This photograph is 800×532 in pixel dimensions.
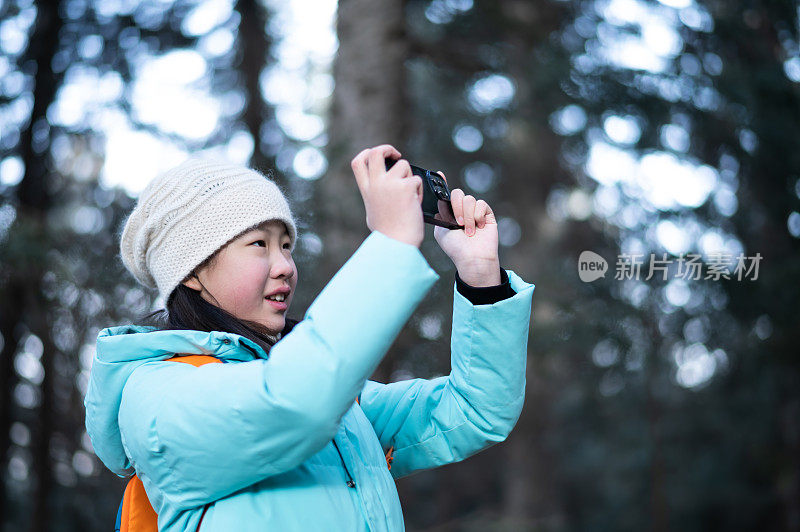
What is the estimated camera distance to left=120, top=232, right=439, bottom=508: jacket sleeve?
1146mm

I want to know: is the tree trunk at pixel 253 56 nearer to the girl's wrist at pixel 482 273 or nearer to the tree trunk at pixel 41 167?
the tree trunk at pixel 41 167

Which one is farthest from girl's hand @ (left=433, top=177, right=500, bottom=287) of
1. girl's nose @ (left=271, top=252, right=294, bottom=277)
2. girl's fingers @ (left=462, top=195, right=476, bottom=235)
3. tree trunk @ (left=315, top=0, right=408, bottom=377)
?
tree trunk @ (left=315, top=0, right=408, bottom=377)

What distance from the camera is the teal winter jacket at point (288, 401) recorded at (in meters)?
1.16

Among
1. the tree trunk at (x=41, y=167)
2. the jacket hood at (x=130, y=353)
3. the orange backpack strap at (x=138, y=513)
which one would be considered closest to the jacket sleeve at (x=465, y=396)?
the jacket hood at (x=130, y=353)

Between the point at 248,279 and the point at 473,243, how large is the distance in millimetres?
466

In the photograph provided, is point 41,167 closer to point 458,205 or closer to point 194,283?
point 194,283

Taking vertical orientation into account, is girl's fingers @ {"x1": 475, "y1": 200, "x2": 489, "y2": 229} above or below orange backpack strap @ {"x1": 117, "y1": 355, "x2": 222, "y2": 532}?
above

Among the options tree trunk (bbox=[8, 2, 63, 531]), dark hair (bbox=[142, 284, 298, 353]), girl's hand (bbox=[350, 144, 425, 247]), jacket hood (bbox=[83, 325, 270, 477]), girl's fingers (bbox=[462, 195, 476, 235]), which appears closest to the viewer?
girl's hand (bbox=[350, 144, 425, 247])

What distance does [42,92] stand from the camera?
234 inches

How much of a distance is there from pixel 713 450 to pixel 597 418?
6.51 feet

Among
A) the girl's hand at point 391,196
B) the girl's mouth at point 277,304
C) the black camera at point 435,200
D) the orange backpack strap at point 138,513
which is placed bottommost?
the orange backpack strap at point 138,513

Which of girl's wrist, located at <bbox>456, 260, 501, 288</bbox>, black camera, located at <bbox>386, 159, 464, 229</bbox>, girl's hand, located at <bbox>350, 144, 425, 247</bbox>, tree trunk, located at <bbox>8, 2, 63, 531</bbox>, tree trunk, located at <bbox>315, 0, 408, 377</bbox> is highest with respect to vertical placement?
girl's hand, located at <bbox>350, 144, 425, 247</bbox>

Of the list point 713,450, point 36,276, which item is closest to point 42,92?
point 36,276

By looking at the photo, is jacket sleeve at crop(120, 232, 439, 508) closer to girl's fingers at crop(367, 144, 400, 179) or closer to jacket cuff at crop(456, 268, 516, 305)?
girl's fingers at crop(367, 144, 400, 179)
